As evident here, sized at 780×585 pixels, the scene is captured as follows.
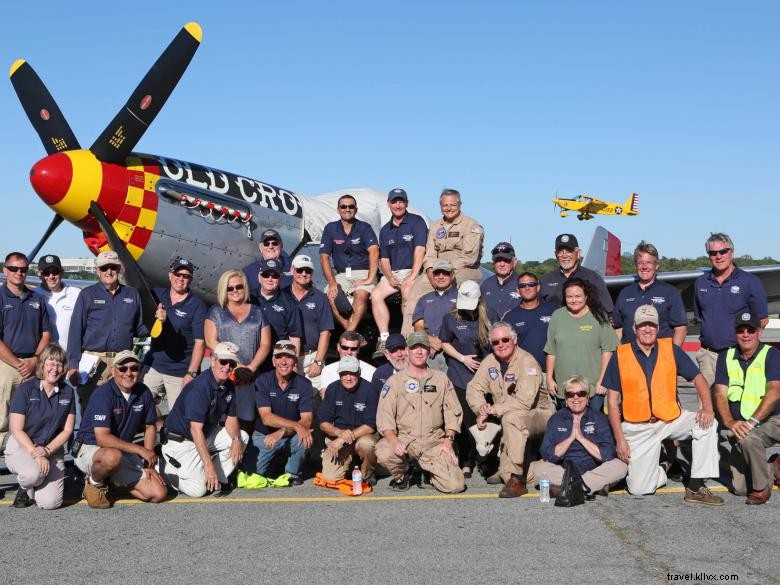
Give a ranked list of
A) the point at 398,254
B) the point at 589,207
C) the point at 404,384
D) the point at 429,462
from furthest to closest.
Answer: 1. the point at 589,207
2. the point at 398,254
3. the point at 404,384
4. the point at 429,462

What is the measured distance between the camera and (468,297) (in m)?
6.78

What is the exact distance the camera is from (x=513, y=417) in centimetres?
631

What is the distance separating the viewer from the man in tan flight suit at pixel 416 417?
6.33 metres

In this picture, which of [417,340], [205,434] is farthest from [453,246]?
[205,434]

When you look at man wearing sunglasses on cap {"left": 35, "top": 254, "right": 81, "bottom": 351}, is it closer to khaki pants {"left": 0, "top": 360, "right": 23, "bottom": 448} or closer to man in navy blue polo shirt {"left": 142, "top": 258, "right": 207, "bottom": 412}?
khaki pants {"left": 0, "top": 360, "right": 23, "bottom": 448}

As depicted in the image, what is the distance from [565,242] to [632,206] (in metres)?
65.1

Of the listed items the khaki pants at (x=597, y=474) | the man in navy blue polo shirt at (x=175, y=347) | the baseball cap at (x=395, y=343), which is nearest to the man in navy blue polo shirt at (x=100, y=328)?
the man in navy blue polo shirt at (x=175, y=347)

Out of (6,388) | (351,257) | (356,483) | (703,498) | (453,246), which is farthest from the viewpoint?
(351,257)

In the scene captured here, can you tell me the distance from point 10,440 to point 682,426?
4969mm

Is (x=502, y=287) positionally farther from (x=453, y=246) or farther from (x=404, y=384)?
(x=404, y=384)

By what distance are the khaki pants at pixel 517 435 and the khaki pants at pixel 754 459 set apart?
1.42m

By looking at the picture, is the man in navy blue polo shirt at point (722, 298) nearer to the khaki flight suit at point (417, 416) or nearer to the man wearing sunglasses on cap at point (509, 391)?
the man wearing sunglasses on cap at point (509, 391)

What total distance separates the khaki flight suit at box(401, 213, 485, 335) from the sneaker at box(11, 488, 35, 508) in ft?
11.8

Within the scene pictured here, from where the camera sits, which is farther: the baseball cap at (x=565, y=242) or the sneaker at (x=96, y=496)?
the baseball cap at (x=565, y=242)
